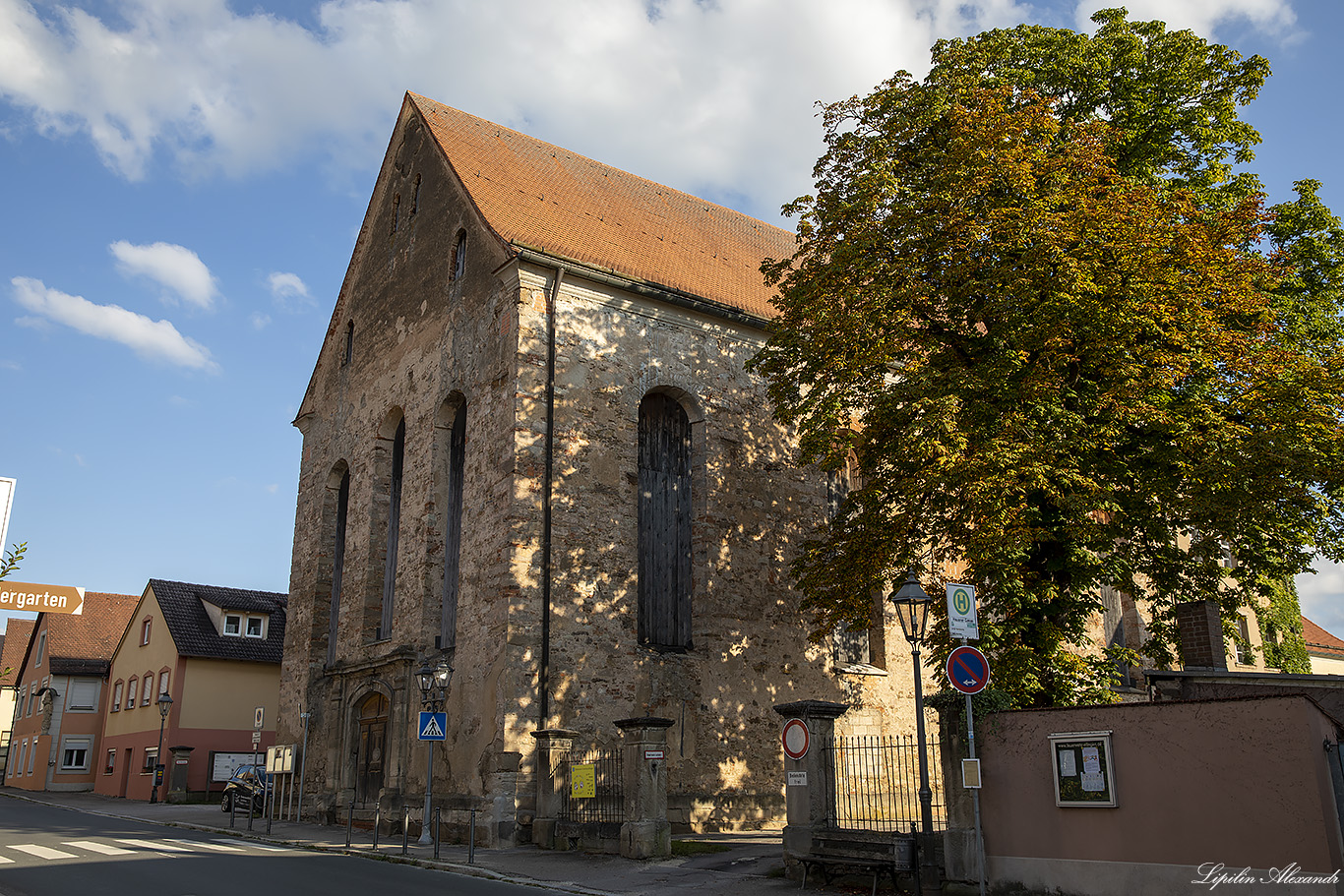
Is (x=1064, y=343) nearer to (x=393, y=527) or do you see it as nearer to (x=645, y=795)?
(x=645, y=795)

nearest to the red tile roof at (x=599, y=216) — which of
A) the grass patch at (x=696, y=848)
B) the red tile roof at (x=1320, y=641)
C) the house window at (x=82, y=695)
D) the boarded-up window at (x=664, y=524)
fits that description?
the boarded-up window at (x=664, y=524)

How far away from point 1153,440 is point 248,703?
31.4 metres

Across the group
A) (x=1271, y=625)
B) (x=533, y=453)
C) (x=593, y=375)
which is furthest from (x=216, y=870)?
(x=1271, y=625)

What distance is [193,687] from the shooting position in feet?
109

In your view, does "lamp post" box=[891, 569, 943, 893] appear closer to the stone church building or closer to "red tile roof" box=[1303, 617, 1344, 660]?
the stone church building

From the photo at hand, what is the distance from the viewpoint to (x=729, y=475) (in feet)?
64.7

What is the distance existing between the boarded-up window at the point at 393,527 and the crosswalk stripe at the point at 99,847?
6.79 metres

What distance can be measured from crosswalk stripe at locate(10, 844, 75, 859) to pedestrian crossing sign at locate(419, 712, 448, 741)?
15.9 feet

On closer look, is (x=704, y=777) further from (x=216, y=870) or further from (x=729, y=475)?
(x=216, y=870)

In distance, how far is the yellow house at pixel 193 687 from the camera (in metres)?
32.8

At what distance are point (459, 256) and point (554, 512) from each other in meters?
6.87

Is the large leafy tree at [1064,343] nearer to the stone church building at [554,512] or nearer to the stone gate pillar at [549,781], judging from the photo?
the stone church building at [554,512]

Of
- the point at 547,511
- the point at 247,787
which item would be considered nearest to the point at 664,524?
the point at 547,511

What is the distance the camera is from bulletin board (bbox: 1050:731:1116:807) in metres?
9.69
